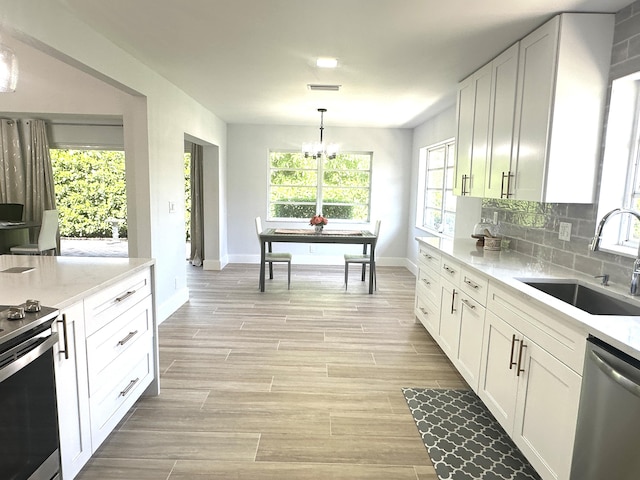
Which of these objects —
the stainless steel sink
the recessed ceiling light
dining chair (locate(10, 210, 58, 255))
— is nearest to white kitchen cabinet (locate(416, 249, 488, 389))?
the stainless steel sink

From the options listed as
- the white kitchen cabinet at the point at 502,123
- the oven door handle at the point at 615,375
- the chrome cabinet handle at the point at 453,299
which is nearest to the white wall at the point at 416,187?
the white kitchen cabinet at the point at 502,123

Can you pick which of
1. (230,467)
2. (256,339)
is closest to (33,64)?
(256,339)

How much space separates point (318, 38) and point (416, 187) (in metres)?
4.16

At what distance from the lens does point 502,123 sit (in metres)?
2.86

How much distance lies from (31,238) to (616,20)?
23.7ft

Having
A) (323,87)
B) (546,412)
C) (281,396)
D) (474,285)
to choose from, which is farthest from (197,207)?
(546,412)

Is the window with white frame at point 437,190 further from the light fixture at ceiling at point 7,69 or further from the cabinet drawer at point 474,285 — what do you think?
the light fixture at ceiling at point 7,69

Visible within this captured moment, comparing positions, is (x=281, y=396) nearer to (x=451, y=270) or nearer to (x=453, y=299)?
(x=453, y=299)

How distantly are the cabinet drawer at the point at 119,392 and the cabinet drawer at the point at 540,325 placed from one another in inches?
82.9

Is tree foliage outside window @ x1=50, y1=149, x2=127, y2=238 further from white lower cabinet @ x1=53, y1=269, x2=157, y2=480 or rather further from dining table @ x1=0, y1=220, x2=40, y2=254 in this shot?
white lower cabinet @ x1=53, y1=269, x2=157, y2=480

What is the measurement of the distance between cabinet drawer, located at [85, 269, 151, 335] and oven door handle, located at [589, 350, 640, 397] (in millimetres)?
Result: 2086

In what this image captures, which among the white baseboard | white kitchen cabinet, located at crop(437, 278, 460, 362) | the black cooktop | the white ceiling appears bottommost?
the white baseboard

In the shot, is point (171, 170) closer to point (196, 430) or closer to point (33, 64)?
point (33, 64)

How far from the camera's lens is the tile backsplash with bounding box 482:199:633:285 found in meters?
2.17
